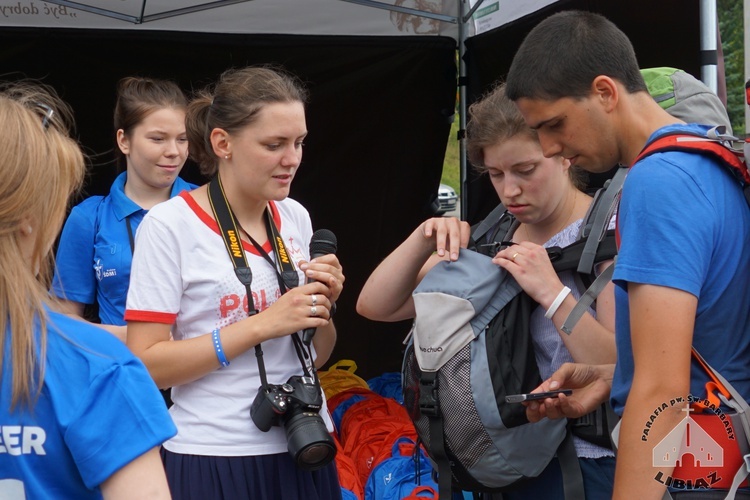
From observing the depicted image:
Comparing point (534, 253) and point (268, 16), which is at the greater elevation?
point (268, 16)

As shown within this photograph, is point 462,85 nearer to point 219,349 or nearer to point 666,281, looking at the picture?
point 219,349

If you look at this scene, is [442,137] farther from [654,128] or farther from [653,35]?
[654,128]

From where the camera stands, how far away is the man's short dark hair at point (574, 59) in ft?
4.84

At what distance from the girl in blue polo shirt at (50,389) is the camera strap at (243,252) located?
76 centimetres

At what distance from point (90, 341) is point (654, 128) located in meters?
1.04

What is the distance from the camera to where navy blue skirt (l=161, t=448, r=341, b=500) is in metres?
1.80

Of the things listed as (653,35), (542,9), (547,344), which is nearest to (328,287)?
(547,344)

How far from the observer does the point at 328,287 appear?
6.33 ft

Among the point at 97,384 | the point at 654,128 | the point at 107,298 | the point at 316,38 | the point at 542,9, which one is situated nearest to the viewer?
the point at 97,384

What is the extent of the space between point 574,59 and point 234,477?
3.82 ft

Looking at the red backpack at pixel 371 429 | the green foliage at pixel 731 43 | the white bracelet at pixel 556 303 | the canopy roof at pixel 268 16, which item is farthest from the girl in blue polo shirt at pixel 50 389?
the green foliage at pixel 731 43

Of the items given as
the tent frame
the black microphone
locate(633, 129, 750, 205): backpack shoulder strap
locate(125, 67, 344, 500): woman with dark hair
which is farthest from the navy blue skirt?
the tent frame

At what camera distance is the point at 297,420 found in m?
1.80

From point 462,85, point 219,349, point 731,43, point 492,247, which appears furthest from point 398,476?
point 731,43
